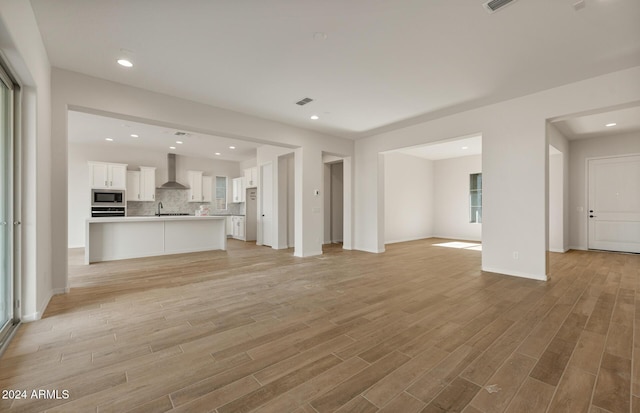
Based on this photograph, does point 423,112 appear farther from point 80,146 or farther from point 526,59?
point 80,146

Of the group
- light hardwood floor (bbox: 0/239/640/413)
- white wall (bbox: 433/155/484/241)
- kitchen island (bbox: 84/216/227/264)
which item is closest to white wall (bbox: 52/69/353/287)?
light hardwood floor (bbox: 0/239/640/413)

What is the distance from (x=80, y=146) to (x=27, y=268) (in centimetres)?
717

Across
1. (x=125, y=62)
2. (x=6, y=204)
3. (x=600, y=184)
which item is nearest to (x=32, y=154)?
(x=6, y=204)

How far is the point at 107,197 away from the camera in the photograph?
317 inches

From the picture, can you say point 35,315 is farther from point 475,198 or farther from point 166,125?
point 475,198

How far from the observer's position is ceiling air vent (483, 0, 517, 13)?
7.79ft

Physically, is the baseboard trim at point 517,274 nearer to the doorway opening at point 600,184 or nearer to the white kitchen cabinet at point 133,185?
the doorway opening at point 600,184

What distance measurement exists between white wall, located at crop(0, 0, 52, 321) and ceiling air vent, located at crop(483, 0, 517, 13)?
3.84 metres

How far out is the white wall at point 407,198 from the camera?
898cm

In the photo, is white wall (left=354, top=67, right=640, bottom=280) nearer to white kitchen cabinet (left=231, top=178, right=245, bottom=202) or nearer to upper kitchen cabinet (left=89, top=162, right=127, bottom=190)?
white kitchen cabinet (left=231, top=178, right=245, bottom=202)

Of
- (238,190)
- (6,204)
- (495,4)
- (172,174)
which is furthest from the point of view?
(238,190)

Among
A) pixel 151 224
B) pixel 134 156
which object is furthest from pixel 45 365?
pixel 134 156

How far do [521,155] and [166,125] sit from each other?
5861mm

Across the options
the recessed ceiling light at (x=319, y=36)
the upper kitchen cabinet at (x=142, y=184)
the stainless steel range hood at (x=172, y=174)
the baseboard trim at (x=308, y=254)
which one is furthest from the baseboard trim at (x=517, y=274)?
the upper kitchen cabinet at (x=142, y=184)
